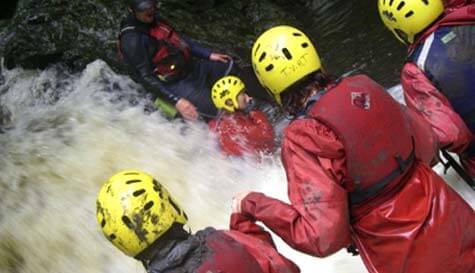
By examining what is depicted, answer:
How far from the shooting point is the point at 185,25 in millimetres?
10164

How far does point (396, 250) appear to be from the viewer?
2678 mm

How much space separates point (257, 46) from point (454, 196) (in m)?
1.42

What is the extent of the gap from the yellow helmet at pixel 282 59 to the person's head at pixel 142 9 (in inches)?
144

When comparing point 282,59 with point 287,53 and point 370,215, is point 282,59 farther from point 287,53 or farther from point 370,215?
point 370,215

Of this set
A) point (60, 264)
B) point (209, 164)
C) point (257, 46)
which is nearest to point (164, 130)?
point (209, 164)

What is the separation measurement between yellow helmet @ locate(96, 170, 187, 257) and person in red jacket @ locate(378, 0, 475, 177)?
5.30 ft

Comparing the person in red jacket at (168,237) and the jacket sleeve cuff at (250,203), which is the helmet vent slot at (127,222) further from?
the jacket sleeve cuff at (250,203)

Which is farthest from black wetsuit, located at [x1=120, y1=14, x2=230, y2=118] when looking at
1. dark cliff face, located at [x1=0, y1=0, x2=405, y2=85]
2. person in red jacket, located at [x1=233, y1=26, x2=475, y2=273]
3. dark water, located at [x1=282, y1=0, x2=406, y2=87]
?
person in red jacket, located at [x1=233, y1=26, x2=475, y2=273]

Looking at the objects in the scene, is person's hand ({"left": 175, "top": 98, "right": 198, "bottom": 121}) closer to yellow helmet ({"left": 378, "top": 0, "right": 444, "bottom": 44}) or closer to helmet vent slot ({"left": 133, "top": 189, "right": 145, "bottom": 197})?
yellow helmet ({"left": 378, "top": 0, "right": 444, "bottom": 44})

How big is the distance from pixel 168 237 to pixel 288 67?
114 centimetres

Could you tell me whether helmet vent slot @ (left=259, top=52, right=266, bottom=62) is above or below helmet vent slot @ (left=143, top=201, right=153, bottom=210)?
above

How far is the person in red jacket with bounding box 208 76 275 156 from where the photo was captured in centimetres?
601

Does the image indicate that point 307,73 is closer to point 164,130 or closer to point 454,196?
point 454,196

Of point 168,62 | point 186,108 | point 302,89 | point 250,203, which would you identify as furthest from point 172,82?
point 250,203
